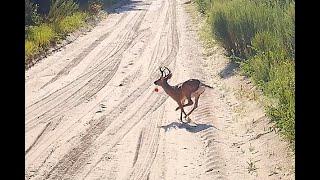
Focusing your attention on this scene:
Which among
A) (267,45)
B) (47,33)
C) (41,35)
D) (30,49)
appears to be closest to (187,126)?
(267,45)

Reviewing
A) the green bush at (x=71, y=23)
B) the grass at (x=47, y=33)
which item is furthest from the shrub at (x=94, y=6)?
the grass at (x=47, y=33)

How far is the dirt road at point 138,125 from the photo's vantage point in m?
6.70

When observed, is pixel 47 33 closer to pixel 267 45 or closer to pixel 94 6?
pixel 267 45

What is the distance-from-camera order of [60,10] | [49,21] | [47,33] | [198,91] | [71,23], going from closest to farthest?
[198,91], [47,33], [49,21], [71,23], [60,10]

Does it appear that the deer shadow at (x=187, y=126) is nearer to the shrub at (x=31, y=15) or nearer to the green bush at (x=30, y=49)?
the green bush at (x=30, y=49)

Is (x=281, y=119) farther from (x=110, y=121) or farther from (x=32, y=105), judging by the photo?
(x=32, y=105)

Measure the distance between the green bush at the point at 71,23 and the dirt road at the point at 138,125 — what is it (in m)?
3.90

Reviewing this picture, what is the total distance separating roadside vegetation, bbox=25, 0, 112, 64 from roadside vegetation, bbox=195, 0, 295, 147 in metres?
5.23

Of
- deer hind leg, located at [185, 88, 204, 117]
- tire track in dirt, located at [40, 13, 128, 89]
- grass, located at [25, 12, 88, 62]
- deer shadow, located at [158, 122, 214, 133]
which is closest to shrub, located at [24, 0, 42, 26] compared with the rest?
grass, located at [25, 12, 88, 62]

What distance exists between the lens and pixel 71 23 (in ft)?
68.1

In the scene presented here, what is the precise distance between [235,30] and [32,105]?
5.39 meters

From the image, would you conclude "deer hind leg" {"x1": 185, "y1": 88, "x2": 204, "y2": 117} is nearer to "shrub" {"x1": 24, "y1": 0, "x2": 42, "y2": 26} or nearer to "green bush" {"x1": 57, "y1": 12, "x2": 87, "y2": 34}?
"green bush" {"x1": 57, "y1": 12, "x2": 87, "y2": 34}

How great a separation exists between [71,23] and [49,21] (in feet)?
3.26
